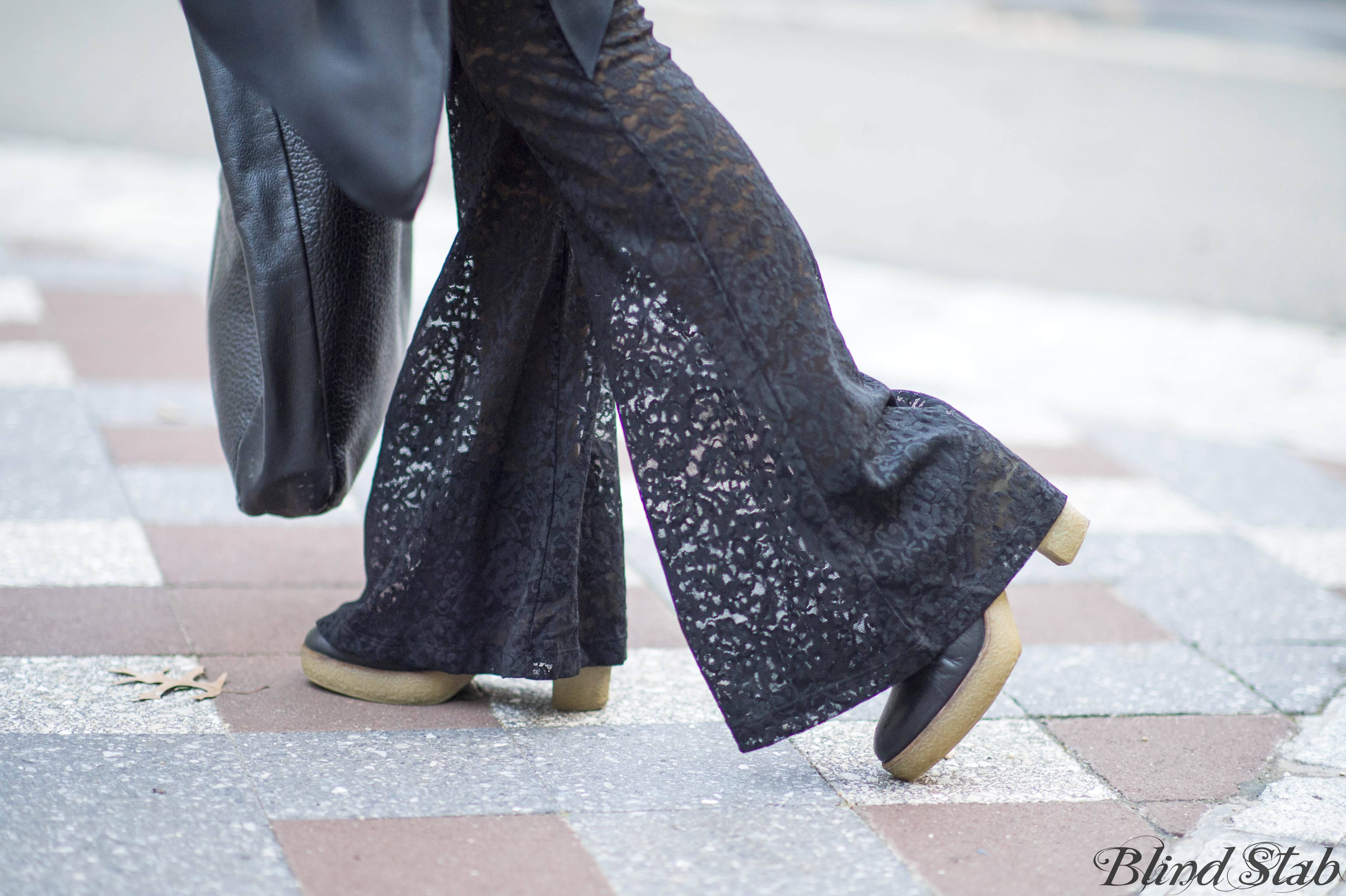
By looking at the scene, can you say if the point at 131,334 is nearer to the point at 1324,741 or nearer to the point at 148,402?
the point at 148,402

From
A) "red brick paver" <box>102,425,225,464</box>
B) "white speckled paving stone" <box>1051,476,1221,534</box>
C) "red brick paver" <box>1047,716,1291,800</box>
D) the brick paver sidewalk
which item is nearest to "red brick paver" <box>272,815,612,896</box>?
the brick paver sidewalk

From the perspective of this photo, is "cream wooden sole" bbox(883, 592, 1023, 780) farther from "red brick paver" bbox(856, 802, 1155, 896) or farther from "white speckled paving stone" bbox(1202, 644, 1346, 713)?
"white speckled paving stone" bbox(1202, 644, 1346, 713)

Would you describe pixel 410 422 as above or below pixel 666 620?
above

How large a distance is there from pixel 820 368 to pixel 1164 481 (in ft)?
6.52

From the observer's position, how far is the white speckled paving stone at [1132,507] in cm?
310

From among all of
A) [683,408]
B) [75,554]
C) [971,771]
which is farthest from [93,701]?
[971,771]

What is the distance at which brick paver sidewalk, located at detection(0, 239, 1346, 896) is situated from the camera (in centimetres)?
162

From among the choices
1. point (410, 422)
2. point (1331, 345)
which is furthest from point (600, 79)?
point (1331, 345)

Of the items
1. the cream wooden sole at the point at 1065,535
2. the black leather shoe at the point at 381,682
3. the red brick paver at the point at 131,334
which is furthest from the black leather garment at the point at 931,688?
the red brick paver at the point at 131,334

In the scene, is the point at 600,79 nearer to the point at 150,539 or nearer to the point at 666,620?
the point at 666,620

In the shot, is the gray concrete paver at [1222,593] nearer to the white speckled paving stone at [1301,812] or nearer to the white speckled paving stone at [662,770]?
the white speckled paving stone at [1301,812]

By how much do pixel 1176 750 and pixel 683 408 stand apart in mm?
910

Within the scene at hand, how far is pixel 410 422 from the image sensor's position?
1959 millimetres

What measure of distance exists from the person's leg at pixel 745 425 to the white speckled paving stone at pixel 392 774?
0.30 m
